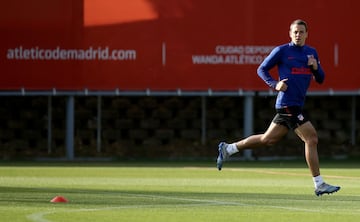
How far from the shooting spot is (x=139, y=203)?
48.4ft

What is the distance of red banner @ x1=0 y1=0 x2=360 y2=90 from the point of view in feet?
91.6

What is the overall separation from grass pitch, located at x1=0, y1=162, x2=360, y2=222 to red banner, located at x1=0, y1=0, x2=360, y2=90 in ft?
9.50

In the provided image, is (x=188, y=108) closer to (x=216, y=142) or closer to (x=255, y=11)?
(x=216, y=142)

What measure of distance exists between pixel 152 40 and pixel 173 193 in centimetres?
1167

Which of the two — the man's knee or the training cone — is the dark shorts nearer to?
the man's knee

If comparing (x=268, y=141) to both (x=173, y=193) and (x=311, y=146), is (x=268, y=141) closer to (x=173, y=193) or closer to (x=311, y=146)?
(x=311, y=146)

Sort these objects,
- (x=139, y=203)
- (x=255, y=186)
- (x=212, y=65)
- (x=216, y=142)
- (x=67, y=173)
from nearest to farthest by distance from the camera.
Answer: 1. (x=139, y=203)
2. (x=255, y=186)
3. (x=67, y=173)
4. (x=212, y=65)
5. (x=216, y=142)

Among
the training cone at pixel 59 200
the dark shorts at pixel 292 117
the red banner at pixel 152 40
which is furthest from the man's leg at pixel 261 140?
the red banner at pixel 152 40

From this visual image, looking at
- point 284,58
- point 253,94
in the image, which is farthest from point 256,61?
point 284,58

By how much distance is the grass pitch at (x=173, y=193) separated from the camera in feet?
42.5

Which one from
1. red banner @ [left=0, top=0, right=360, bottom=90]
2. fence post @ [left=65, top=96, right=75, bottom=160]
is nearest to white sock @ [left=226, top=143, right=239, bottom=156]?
red banner @ [left=0, top=0, right=360, bottom=90]

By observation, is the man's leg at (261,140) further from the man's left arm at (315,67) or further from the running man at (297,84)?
the man's left arm at (315,67)

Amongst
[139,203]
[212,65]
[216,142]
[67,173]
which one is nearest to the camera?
[139,203]

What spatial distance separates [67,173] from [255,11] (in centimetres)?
787
